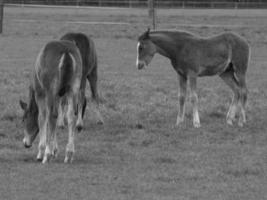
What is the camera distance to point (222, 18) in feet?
157

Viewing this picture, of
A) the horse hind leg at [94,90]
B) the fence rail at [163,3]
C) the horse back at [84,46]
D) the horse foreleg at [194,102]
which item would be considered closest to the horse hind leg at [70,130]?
the horse back at [84,46]

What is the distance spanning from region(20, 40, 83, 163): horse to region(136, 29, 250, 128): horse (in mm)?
3733

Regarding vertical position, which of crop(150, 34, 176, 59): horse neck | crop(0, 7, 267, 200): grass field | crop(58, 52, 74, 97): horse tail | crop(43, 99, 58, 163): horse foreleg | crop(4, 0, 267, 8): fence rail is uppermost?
crop(58, 52, 74, 97): horse tail

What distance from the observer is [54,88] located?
9.97 meters

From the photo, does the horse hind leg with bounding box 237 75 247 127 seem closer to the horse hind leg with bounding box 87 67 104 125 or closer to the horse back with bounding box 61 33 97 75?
the horse hind leg with bounding box 87 67 104 125

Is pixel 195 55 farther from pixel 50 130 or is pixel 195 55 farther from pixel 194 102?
pixel 50 130

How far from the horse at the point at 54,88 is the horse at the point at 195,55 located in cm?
373

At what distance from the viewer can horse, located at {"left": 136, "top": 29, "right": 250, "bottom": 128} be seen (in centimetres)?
1380

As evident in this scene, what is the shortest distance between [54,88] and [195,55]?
4467mm

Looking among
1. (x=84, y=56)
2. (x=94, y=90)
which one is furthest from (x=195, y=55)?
(x=84, y=56)

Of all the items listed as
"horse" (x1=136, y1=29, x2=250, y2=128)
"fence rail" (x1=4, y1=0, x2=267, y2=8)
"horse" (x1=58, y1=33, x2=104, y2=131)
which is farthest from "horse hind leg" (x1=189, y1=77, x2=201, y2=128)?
"fence rail" (x1=4, y1=0, x2=267, y2=8)

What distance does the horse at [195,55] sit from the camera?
13797 millimetres

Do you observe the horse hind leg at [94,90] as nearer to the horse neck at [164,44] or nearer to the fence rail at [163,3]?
the horse neck at [164,44]

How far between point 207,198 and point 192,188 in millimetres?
496
